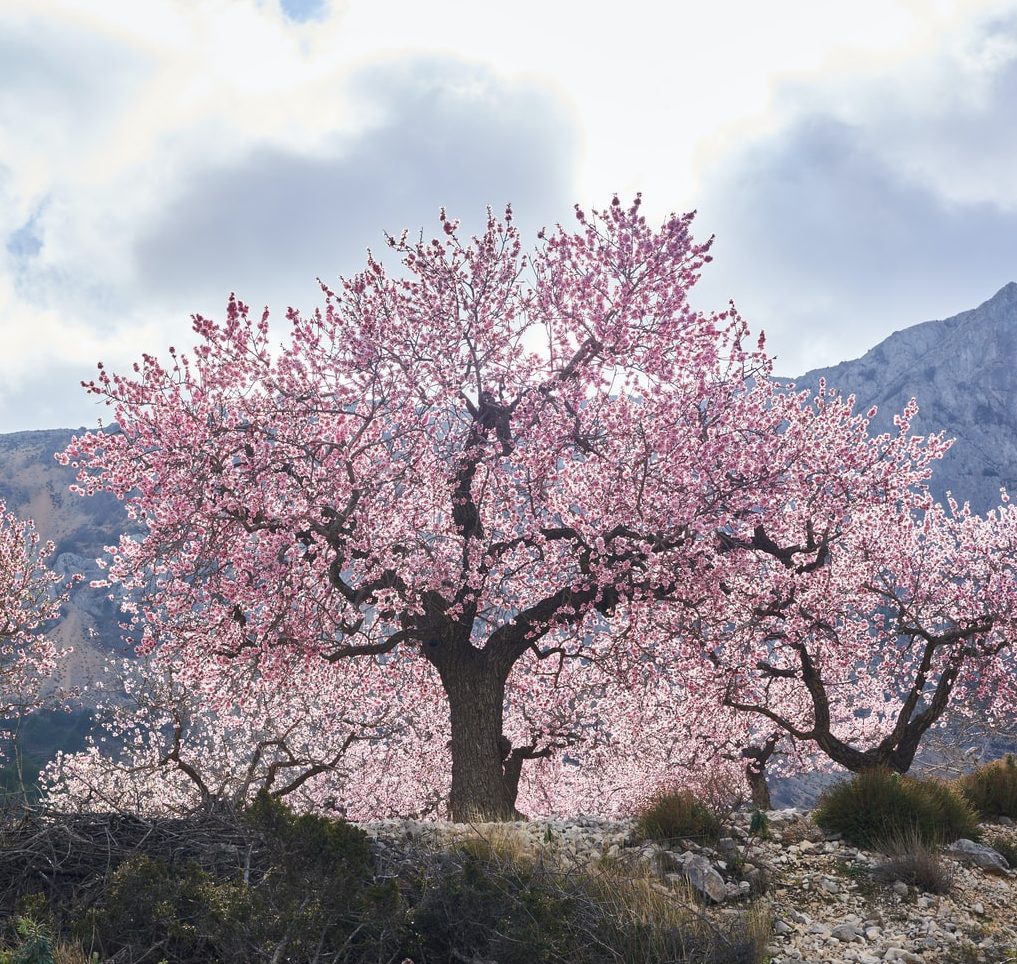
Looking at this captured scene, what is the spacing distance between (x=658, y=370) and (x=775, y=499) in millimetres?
3191

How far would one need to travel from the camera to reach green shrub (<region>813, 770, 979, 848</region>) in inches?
317

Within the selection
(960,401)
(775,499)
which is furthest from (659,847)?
(960,401)

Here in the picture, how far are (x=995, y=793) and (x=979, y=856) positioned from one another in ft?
10.9

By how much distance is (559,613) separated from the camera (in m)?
12.6

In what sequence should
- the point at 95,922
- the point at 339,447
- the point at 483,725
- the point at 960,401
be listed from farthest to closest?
1. the point at 960,401
2. the point at 483,725
3. the point at 339,447
4. the point at 95,922

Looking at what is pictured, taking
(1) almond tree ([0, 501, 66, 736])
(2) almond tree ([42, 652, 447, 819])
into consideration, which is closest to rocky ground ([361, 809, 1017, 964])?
(2) almond tree ([42, 652, 447, 819])

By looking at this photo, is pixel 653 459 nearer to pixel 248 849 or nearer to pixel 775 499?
pixel 775 499

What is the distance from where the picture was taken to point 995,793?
416 inches

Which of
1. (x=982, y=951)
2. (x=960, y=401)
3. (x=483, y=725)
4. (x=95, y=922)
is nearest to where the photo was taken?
(x=95, y=922)

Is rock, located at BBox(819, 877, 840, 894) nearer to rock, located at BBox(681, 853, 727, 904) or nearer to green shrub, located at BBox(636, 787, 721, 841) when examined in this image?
rock, located at BBox(681, 853, 727, 904)

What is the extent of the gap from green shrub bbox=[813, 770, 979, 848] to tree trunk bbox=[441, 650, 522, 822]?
5.23 meters

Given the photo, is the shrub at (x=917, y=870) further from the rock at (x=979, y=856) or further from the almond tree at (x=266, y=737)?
the almond tree at (x=266, y=737)

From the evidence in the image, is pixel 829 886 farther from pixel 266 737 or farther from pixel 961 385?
pixel 961 385

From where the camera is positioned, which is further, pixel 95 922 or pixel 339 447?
pixel 339 447
